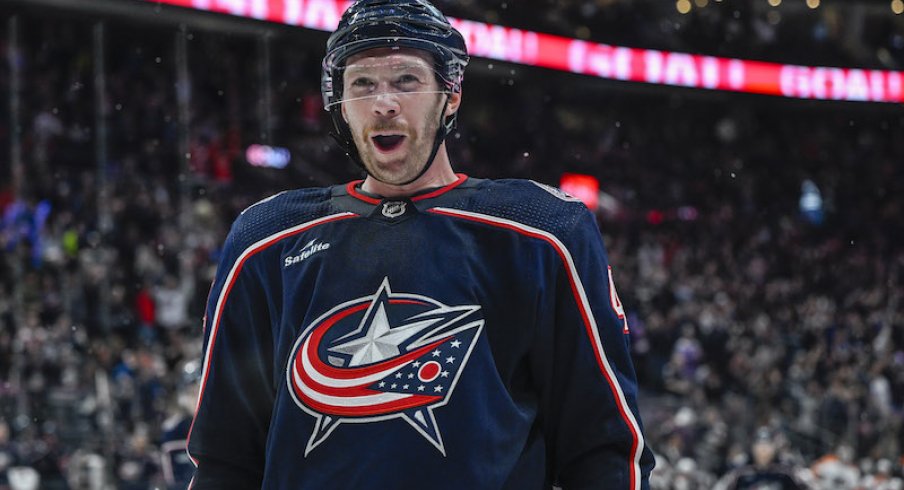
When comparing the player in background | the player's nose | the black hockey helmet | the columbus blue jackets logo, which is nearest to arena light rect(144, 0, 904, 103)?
the player in background

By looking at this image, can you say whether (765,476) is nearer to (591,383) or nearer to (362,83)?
(591,383)

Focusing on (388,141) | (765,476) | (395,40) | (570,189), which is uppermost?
(395,40)

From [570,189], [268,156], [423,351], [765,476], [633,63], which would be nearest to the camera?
[423,351]

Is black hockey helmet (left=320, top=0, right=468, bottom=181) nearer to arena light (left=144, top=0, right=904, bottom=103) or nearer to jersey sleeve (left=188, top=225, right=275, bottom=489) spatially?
jersey sleeve (left=188, top=225, right=275, bottom=489)

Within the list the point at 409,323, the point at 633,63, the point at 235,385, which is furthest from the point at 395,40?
the point at 633,63

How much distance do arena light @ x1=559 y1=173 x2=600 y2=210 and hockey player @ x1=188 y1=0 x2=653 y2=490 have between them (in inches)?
820

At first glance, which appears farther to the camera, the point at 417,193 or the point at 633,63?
the point at 633,63

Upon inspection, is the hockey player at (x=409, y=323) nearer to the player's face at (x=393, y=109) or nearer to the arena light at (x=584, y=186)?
the player's face at (x=393, y=109)

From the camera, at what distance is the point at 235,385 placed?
2.01 metres

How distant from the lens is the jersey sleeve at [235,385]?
200 centimetres

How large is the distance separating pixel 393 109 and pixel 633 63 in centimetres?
2032

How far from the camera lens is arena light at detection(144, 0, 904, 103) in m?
14.8

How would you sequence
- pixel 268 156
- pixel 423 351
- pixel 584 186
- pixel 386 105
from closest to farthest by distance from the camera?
pixel 423 351
pixel 386 105
pixel 268 156
pixel 584 186

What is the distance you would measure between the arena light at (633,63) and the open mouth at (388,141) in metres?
12.2
